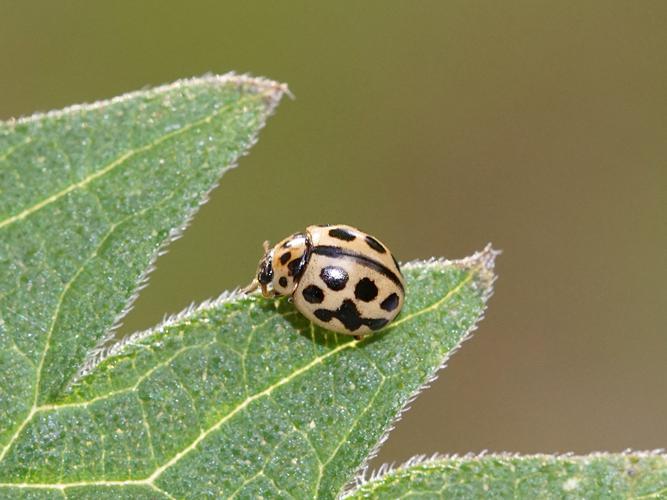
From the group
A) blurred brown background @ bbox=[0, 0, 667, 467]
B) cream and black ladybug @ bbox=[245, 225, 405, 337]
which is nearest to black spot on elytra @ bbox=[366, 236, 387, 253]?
cream and black ladybug @ bbox=[245, 225, 405, 337]

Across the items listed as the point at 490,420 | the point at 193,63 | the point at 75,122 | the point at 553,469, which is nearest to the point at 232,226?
the point at 193,63

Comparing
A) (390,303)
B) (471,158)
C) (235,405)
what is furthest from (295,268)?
(471,158)

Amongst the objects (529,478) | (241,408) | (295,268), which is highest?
(295,268)

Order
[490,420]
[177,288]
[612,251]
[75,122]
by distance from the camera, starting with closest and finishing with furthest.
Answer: [75,122]
[177,288]
[490,420]
[612,251]

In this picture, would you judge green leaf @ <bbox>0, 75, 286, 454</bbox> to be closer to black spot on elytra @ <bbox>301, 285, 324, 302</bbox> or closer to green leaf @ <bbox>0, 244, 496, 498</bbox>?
green leaf @ <bbox>0, 244, 496, 498</bbox>

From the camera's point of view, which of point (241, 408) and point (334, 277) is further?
point (334, 277)

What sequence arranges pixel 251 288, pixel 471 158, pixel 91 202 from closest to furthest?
pixel 91 202, pixel 251 288, pixel 471 158

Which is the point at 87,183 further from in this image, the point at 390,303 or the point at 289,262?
the point at 390,303

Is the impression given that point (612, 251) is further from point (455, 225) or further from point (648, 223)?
point (455, 225)
